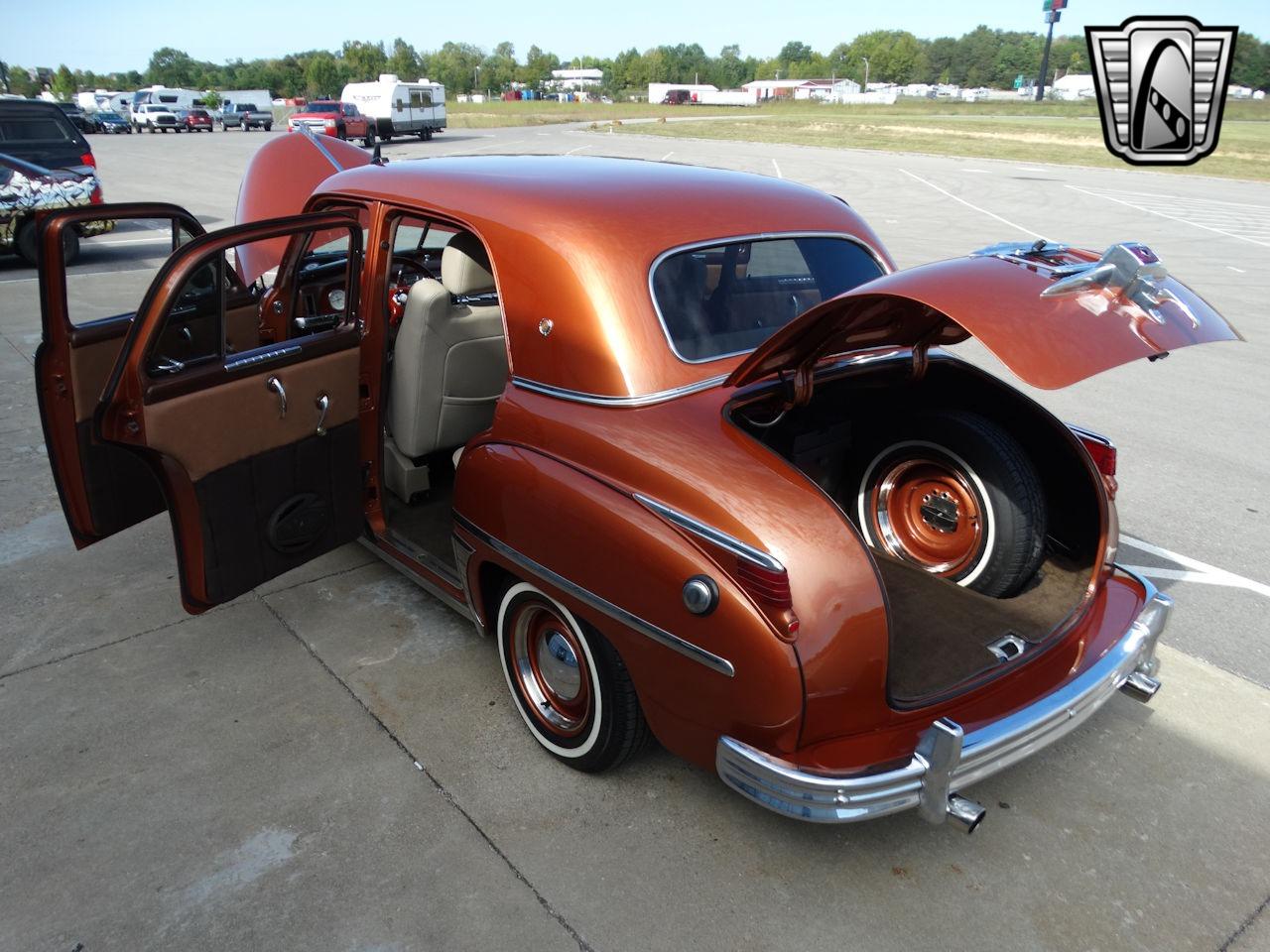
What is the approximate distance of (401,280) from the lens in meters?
5.02

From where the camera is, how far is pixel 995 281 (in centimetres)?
232

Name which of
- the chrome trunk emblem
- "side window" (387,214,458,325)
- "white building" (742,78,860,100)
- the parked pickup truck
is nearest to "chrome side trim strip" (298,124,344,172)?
"side window" (387,214,458,325)

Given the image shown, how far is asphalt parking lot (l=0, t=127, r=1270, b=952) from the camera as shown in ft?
8.18

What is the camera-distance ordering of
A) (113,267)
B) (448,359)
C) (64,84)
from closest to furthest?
(448,359), (113,267), (64,84)

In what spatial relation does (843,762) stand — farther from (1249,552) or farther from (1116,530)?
(1249,552)

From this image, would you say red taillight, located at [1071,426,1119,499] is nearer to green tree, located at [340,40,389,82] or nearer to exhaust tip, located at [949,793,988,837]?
exhaust tip, located at [949,793,988,837]

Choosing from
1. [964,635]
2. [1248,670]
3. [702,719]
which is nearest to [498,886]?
[702,719]

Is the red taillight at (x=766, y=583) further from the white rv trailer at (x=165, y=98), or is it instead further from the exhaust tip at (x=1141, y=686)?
the white rv trailer at (x=165, y=98)

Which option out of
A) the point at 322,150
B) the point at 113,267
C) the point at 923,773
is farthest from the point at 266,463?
the point at 113,267

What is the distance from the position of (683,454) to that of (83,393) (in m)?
2.36

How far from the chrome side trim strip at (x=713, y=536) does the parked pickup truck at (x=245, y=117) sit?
→ 55.5 m

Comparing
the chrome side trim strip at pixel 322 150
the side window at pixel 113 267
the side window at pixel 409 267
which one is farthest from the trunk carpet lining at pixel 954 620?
the side window at pixel 113 267

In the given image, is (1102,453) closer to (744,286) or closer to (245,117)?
(744,286)

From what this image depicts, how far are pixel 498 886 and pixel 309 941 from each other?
512 mm
